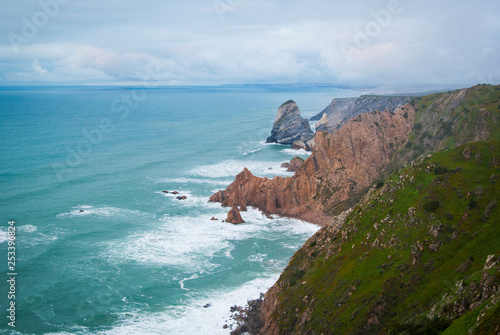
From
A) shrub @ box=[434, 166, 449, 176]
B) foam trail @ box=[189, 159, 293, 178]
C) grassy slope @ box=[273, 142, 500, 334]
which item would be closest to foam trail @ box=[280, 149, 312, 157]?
foam trail @ box=[189, 159, 293, 178]

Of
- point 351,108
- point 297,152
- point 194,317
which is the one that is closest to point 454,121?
point 194,317

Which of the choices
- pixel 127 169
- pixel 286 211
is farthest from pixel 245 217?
pixel 127 169

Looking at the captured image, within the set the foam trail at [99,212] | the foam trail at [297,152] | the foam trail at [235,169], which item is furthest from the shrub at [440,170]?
the foam trail at [297,152]

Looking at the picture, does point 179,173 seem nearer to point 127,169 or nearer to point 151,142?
point 127,169

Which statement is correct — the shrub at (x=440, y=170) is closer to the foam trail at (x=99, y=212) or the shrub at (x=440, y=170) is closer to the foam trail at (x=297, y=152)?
the foam trail at (x=99, y=212)

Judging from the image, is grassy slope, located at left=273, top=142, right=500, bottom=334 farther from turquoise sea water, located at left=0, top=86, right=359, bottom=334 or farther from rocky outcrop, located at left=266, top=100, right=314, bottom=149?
rocky outcrop, located at left=266, top=100, right=314, bottom=149
